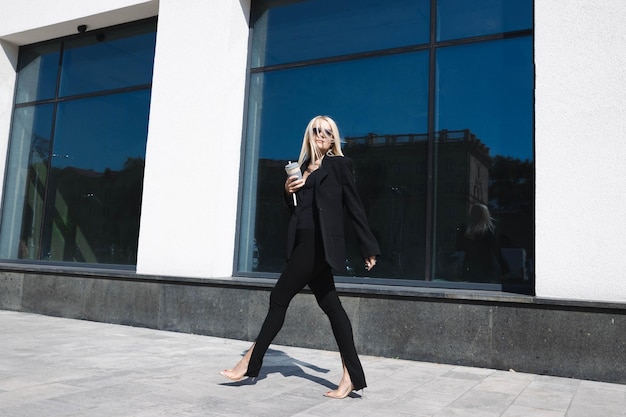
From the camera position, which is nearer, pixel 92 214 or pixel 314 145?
pixel 314 145

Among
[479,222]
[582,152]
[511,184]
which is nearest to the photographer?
[582,152]

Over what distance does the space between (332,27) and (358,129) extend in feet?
4.54

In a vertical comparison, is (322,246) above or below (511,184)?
below

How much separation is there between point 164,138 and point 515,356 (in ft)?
15.9

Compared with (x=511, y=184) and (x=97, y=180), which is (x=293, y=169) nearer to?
(x=511, y=184)

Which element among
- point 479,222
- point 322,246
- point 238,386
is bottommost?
point 238,386

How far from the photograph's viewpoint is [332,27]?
6887mm

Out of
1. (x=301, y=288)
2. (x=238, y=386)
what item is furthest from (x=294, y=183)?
(x=238, y=386)

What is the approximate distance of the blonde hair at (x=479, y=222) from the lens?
5711mm

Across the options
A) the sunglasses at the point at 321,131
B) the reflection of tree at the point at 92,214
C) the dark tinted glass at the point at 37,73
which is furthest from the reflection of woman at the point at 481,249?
the dark tinted glass at the point at 37,73

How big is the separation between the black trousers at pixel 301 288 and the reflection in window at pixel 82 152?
4.57 m

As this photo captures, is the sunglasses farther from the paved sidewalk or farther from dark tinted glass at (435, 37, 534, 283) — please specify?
dark tinted glass at (435, 37, 534, 283)

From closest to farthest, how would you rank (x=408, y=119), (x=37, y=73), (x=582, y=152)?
1. (x=582, y=152)
2. (x=408, y=119)
3. (x=37, y=73)

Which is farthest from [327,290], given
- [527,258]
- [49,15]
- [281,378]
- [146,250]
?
[49,15]
